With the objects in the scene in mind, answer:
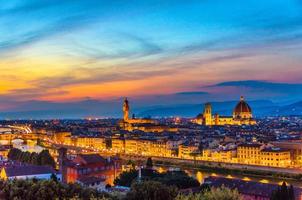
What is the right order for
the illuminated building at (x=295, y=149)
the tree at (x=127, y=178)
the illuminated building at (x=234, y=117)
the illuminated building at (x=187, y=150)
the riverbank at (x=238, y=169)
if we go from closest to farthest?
the tree at (x=127, y=178) < the riverbank at (x=238, y=169) < the illuminated building at (x=295, y=149) < the illuminated building at (x=187, y=150) < the illuminated building at (x=234, y=117)

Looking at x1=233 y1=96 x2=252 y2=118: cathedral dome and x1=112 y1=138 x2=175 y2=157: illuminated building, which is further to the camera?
x1=233 y1=96 x2=252 y2=118: cathedral dome

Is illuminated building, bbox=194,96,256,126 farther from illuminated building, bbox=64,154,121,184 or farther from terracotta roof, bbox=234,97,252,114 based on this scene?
illuminated building, bbox=64,154,121,184

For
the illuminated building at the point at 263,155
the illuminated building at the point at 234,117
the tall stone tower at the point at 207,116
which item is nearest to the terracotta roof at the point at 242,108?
the illuminated building at the point at 234,117

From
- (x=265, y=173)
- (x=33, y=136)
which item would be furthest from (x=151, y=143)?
(x=33, y=136)

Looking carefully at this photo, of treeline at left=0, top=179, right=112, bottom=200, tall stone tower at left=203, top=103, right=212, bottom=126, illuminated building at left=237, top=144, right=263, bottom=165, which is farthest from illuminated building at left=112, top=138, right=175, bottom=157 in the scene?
tall stone tower at left=203, top=103, right=212, bottom=126

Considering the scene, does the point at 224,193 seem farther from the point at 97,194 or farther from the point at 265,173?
the point at 265,173

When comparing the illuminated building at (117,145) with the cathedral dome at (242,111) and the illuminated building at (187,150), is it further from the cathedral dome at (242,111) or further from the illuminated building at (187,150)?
the cathedral dome at (242,111)

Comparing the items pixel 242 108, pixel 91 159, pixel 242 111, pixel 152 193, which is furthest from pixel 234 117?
pixel 152 193

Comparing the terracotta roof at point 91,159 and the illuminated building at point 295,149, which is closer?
the terracotta roof at point 91,159

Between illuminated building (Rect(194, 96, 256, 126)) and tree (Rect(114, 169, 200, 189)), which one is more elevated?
illuminated building (Rect(194, 96, 256, 126))
